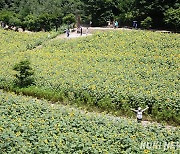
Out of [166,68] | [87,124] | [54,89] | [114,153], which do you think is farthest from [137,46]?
[114,153]

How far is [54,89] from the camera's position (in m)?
16.8

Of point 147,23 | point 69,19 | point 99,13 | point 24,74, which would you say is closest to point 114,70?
point 24,74

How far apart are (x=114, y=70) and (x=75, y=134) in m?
9.19

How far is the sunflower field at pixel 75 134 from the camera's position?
8.82 meters

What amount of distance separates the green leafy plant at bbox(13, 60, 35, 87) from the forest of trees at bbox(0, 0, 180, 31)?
52.9ft

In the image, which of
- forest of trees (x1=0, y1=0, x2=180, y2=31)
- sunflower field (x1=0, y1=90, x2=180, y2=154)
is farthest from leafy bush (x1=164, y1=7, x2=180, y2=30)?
sunflower field (x1=0, y1=90, x2=180, y2=154)

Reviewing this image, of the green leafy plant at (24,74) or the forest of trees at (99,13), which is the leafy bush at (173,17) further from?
the green leafy plant at (24,74)

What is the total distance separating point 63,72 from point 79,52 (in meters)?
4.90

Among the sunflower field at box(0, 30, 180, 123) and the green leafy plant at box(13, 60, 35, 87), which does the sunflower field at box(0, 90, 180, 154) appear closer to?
the sunflower field at box(0, 30, 180, 123)

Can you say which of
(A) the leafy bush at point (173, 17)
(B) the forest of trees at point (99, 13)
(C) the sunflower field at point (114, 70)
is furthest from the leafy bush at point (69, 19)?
(C) the sunflower field at point (114, 70)

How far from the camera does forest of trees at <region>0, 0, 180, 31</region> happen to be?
30.9 metres

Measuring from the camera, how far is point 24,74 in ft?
56.9

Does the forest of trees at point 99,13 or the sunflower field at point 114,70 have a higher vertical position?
the forest of trees at point 99,13

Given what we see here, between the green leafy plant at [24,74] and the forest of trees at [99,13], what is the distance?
16136mm
